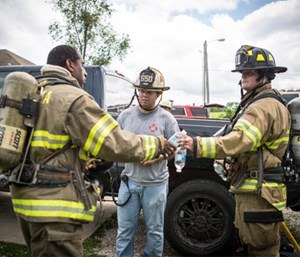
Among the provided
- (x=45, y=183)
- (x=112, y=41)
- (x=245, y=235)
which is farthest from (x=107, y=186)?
(x=112, y=41)

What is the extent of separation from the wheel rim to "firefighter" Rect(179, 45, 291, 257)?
110 centimetres

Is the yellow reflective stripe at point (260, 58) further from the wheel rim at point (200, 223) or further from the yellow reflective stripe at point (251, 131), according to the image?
the wheel rim at point (200, 223)

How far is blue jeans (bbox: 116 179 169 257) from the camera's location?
308 centimetres

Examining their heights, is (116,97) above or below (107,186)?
above

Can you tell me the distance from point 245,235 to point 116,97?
10.4 feet

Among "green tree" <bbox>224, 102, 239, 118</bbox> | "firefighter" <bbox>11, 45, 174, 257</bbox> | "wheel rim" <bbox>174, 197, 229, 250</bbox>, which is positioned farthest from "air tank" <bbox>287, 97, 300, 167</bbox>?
"green tree" <bbox>224, 102, 239, 118</bbox>

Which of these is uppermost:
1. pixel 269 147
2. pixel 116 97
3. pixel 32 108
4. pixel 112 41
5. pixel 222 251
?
pixel 112 41

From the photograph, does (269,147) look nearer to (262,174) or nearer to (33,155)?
(262,174)

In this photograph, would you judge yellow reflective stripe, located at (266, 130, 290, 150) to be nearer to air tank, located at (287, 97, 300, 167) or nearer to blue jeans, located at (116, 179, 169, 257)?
air tank, located at (287, 97, 300, 167)

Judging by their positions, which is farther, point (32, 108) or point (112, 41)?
point (112, 41)

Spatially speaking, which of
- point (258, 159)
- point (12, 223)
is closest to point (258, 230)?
point (258, 159)

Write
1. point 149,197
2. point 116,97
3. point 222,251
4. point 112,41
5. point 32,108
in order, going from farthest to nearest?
point 112,41, point 116,97, point 222,251, point 149,197, point 32,108

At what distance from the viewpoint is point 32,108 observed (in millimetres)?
1964

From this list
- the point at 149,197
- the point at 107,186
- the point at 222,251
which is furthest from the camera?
the point at 107,186
